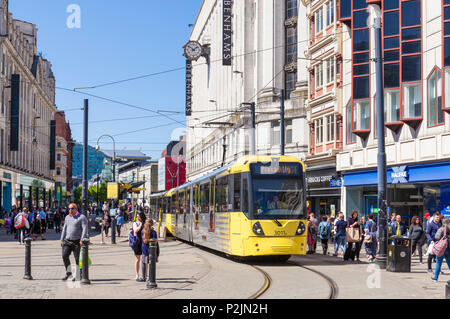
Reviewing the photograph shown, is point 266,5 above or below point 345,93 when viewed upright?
above

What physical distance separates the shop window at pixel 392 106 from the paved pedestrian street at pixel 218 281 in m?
10.8

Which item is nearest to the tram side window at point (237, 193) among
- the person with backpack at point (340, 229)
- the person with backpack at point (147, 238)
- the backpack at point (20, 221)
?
the person with backpack at point (340, 229)

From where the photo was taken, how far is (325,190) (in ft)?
128

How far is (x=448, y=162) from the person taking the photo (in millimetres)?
26891

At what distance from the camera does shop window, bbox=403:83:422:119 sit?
29.0 m

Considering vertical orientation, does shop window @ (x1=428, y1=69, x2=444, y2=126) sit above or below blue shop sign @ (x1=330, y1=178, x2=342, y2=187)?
above

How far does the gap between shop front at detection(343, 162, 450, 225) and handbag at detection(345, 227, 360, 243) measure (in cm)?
819

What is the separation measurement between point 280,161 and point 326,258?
5.14 m

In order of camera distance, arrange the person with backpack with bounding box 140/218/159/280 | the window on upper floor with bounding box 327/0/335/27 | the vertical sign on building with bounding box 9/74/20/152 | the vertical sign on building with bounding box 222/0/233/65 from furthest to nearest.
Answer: the vertical sign on building with bounding box 222/0/233/65
the vertical sign on building with bounding box 9/74/20/152
the window on upper floor with bounding box 327/0/335/27
the person with backpack with bounding box 140/218/159/280

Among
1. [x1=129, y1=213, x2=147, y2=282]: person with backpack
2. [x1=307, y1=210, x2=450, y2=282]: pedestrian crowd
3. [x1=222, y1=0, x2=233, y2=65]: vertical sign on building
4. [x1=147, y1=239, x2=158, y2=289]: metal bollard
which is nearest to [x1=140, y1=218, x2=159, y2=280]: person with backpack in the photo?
[x1=129, y1=213, x2=147, y2=282]: person with backpack

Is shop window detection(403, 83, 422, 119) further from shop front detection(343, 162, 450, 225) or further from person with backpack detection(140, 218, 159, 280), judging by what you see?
person with backpack detection(140, 218, 159, 280)

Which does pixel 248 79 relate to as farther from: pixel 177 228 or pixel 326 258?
pixel 326 258

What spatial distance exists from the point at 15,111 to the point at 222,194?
125ft
